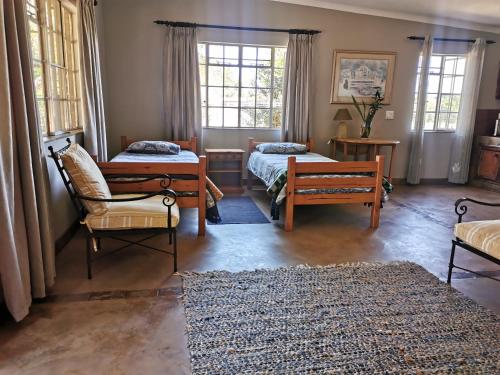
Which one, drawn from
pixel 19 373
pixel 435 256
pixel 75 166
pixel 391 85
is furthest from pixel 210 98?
pixel 19 373

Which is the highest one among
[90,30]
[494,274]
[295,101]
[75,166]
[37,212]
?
[90,30]

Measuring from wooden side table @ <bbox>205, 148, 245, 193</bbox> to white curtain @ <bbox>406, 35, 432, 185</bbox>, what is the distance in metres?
2.79

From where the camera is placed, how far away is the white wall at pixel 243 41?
16.8 ft

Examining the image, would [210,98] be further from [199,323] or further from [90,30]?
[199,323]

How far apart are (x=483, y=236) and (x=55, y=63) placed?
354 centimetres

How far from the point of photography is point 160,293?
239 cm

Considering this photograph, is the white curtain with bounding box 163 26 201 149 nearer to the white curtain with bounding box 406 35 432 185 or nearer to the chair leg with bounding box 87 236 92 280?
the chair leg with bounding box 87 236 92 280

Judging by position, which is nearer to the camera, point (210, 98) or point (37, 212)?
point (37, 212)

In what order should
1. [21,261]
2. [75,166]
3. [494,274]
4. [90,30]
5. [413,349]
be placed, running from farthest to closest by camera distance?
1. [90,30]
2. [494,274]
3. [75,166]
4. [21,261]
5. [413,349]

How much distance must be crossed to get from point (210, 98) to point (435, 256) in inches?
147

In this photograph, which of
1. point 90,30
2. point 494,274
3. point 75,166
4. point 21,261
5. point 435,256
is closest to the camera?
point 21,261

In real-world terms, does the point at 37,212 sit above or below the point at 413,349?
above

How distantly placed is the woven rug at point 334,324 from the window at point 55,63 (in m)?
1.83

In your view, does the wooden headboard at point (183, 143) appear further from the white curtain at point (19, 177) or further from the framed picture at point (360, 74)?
the white curtain at point (19, 177)
